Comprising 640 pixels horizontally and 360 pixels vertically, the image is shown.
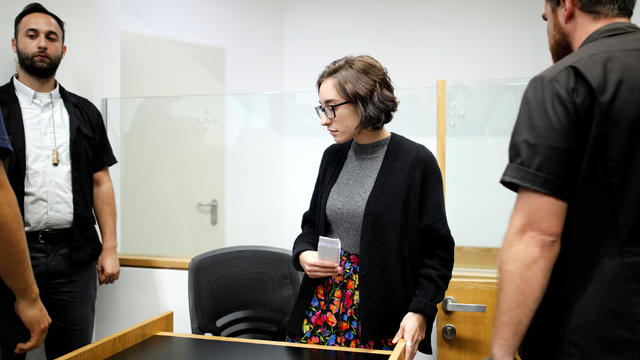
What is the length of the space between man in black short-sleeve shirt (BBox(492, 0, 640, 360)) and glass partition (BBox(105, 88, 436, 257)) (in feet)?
5.01

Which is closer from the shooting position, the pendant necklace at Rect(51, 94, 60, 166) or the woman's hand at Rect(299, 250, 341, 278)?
the woman's hand at Rect(299, 250, 341, 278)

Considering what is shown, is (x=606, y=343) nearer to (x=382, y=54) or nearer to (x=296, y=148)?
(x=296, y=148)

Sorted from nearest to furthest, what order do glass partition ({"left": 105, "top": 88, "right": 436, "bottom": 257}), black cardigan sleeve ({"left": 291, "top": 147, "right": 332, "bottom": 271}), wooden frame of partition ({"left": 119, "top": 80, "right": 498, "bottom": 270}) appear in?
black cardigan sleeve ({"left": 291, "top": 147, "right": 332, "bottom": 271}) < wooden frame of partition ({"left": 119, "top": 80, "right": 498, "bottom": 270}) < glass partition ({"left": 105, "top": 88, "right": 436, "bottom": 257})

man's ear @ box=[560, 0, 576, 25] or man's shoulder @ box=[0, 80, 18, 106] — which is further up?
man's ear @ box=[560, 0, 576, 25]

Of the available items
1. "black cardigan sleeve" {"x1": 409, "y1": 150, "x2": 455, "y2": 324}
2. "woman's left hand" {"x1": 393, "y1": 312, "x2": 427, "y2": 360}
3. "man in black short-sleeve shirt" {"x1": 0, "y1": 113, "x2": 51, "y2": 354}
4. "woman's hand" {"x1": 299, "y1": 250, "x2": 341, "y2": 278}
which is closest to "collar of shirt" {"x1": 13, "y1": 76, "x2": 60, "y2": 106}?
"man in black short-sleeve shirt" {"x1": 0, "y1": 113, "x2": 51, "y2": 354}

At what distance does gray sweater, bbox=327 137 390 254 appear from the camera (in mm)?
1437

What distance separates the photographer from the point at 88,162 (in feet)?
6.96

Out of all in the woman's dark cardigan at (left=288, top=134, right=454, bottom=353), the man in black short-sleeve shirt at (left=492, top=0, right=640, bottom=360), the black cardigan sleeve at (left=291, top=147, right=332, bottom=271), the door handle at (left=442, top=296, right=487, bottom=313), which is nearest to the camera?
the man in black short-sleeve shirt at (left=492, top=0, right=640, bottom=360)

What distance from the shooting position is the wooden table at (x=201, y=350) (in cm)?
115

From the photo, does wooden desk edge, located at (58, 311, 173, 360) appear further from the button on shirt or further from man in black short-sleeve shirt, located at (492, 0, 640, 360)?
man in black short-sleeve shirt, located at (492, 0, 640, 360)

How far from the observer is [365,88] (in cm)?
143

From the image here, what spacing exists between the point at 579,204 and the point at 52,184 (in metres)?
1.93

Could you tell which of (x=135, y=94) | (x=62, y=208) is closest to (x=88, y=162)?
(x=62, y=208)

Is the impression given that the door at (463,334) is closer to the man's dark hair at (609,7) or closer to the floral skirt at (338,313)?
the floral skirt at (338,313)
